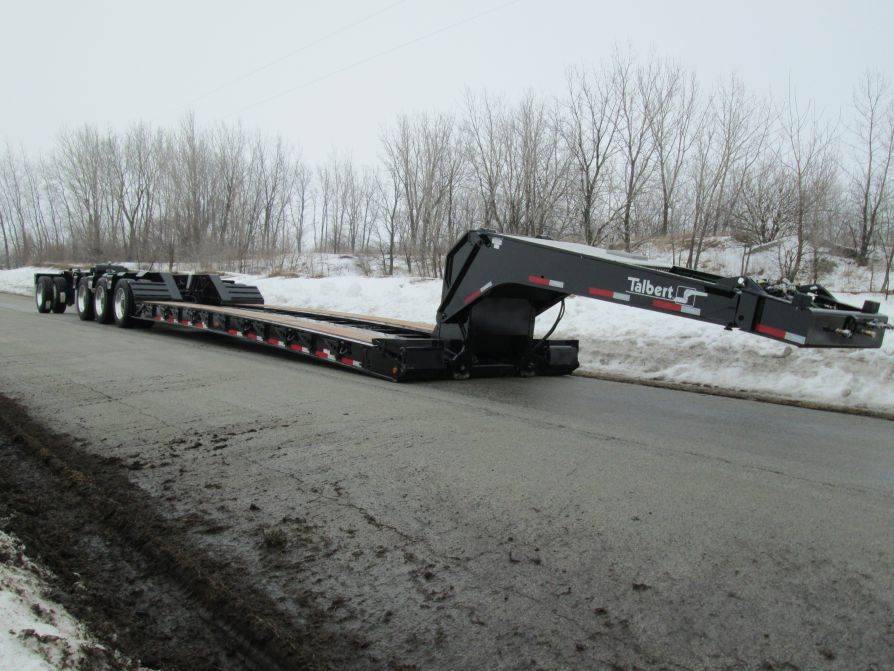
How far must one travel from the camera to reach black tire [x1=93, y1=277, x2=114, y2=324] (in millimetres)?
15266

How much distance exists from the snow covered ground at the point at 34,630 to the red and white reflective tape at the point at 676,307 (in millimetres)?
5512

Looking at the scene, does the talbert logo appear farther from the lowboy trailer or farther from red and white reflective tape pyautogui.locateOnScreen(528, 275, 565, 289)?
red and white reflective tape pyautogui.locateOnScreen(528, 275, 565, 289)

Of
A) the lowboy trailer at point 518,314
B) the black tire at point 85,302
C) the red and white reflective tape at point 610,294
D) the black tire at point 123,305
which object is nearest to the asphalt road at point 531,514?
the lowboy trailer at point 518,314

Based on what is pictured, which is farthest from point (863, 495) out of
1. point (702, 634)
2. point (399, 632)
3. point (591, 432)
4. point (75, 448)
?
point (75, 448)

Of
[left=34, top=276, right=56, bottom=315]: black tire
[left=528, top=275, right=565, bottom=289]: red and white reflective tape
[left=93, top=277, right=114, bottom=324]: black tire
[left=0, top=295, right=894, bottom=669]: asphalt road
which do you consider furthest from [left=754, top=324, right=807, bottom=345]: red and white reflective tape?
[left=34, top=276, right=56, bottom=315]: black tire

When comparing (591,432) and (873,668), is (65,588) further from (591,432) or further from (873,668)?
(591,432)

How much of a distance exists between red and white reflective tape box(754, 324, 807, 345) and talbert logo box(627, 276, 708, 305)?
1.98ft

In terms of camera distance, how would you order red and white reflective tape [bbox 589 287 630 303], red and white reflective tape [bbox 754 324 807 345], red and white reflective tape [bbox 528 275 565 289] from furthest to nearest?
red and white reflective tape [bbox 528 275 565 289] < red and white reflective tape [bbox 589 287 630 303] < red and white reflective tape [bbox 754 324 807 345]

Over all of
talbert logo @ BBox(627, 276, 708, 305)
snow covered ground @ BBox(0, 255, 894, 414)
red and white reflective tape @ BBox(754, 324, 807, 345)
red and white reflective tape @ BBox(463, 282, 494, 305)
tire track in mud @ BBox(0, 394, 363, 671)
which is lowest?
tire track in mud @ BBox(0, 394, 363, 671)

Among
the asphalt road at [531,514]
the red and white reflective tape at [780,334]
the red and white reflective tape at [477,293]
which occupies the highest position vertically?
the red and white reflective tape at [477,293]

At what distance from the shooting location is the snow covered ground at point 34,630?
2129mm

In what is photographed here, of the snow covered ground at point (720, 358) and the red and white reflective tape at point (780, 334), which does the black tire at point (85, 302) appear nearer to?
the snow covered ground at point (720, 358)

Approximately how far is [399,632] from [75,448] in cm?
350

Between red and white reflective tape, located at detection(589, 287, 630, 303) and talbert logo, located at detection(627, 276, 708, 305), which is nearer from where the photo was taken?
talbert logo, located at detection(627, 276, 708, 305)
